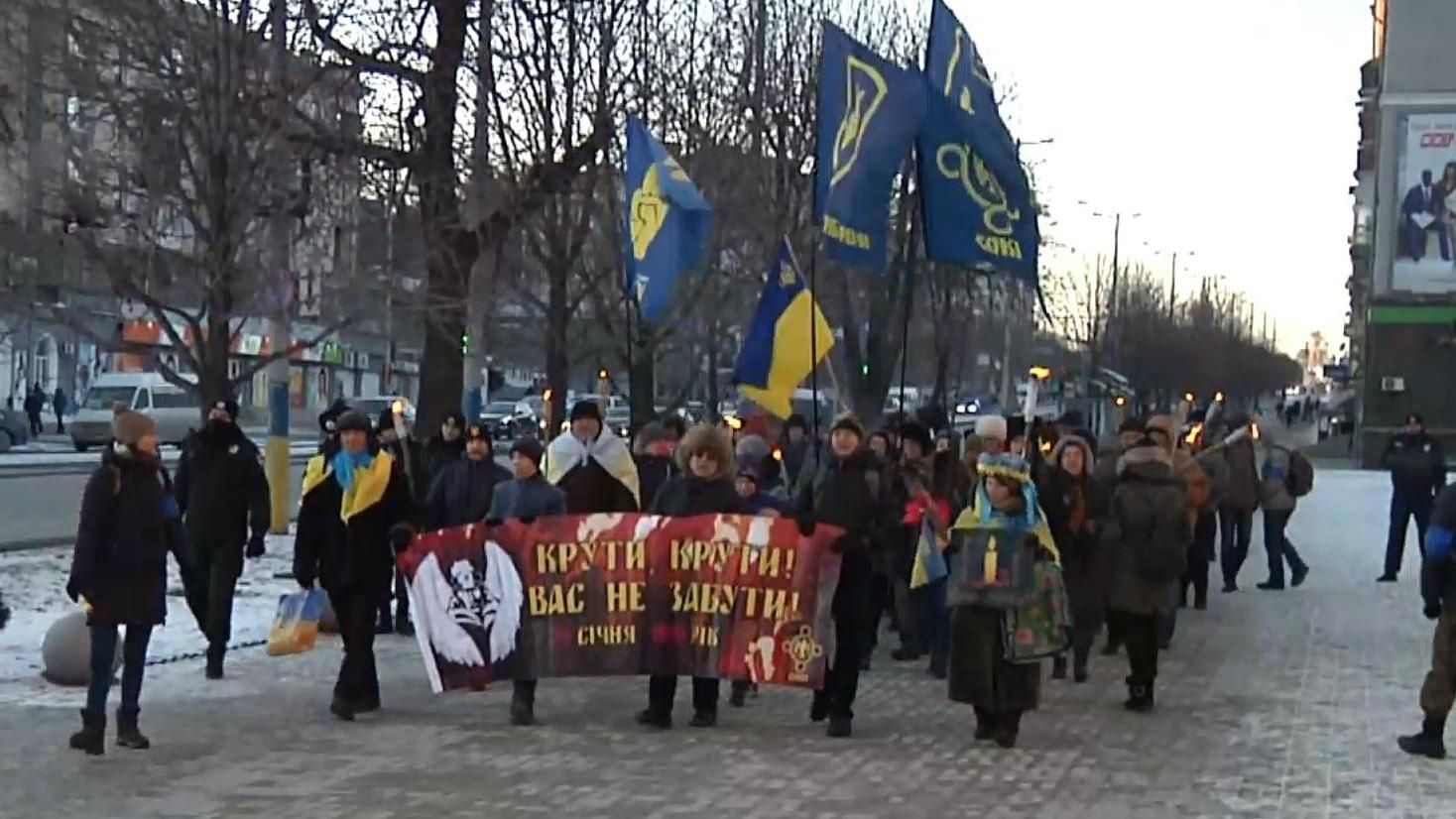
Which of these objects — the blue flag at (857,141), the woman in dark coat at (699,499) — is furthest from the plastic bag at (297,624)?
the blue flag at (857,141)

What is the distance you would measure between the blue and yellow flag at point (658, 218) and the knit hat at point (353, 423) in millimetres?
4597

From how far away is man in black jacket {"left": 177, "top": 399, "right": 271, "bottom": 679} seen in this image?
1287 cm

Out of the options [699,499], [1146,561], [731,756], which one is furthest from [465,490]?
[1146,561]

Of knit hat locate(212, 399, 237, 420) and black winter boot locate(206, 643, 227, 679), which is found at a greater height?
knit hat locate(212, 399, 237, 420)

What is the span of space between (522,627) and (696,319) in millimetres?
15799

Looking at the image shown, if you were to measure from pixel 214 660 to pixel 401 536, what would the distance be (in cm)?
211

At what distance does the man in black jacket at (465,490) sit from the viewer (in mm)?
12867

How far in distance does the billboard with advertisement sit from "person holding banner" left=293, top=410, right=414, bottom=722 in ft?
179

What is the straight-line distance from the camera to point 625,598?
11430 millimetres

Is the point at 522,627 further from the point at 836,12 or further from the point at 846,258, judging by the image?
the point at 836,12

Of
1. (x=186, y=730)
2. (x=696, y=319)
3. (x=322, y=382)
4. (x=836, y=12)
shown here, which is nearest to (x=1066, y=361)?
(x=322, y=382)

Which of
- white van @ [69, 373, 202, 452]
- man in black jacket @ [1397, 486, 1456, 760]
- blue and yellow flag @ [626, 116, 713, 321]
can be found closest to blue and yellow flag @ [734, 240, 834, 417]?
blue and yellow flag @ [626, 116, 713, 321]

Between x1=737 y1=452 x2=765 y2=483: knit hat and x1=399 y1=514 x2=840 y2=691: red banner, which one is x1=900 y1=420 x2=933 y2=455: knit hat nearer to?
x1=737 y1=452 x2=765 y2=483: knit hat

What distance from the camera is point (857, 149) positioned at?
571 inches
